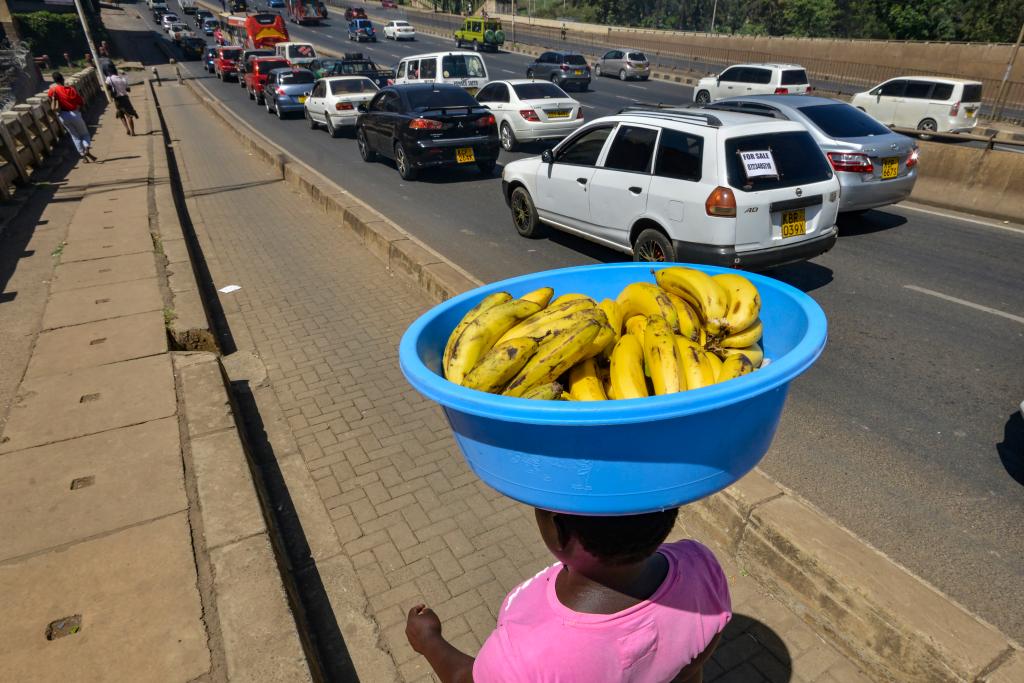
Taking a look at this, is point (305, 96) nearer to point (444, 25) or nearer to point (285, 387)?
point (285, 387)

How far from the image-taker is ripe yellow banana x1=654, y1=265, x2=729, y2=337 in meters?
1.66

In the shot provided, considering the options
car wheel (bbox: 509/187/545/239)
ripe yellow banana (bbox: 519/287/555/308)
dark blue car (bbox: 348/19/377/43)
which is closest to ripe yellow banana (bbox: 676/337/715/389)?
ripe yellow banana (bbox: 519/287/555/308)

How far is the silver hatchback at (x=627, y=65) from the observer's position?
33375 millimetres

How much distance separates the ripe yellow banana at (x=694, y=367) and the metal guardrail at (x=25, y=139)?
14.0m

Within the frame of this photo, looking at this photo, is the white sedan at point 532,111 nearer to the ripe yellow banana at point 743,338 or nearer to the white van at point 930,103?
the white van at point 930,103

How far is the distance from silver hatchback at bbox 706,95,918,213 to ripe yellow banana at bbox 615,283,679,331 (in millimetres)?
7745

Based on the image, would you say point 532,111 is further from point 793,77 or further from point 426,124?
point 793,77

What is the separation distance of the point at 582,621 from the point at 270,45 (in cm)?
4723

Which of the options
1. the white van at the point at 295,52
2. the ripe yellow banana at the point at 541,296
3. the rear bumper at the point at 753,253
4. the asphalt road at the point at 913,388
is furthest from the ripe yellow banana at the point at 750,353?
the white van at the point at 295,52

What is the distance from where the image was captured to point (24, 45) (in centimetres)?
3428

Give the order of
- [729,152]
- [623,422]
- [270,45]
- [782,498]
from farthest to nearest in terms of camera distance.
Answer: [270,45] → [729,152] → [782,498] → [623,422]

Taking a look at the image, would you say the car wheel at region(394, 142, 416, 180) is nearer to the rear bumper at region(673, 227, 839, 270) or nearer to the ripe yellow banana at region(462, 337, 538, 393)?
the rear bumper at region(673, 227, 839, 270)

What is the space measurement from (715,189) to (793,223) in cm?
93

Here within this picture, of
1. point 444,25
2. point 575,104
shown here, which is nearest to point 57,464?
point 575,104
